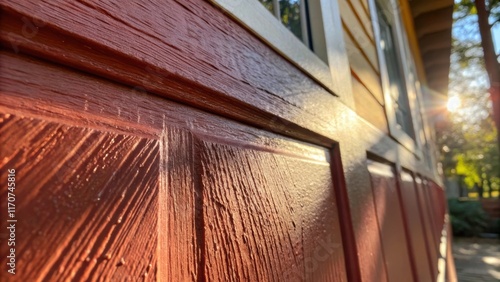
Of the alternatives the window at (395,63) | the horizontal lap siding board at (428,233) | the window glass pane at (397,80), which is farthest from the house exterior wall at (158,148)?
the window glass pane at (397,80)

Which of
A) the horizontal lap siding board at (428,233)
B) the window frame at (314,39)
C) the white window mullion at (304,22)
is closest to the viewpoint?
the window frame at (314,39)

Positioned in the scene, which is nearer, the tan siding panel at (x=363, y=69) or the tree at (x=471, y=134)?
the tan siding panel at (x=363, y=69)

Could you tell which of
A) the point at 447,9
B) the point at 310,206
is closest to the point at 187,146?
the point at 310,206

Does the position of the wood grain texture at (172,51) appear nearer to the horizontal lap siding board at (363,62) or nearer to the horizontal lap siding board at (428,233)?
the horizontal lap siding board at (363,62)

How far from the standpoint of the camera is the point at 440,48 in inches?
224

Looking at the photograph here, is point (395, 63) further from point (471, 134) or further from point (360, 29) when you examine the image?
point (471, 134)

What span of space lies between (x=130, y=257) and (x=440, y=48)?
6488 millimetres

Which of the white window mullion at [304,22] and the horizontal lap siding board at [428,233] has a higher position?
the white window mullion at [304,22]

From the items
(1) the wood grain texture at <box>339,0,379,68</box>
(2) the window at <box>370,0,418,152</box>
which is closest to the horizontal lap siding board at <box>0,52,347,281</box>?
(1) the wood grain texture at <box>339,0,379,68</box>

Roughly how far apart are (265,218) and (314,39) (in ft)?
2.41

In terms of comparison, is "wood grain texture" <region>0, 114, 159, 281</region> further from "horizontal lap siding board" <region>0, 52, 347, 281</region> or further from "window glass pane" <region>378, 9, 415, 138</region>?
"window glass pane" <region>378, 9, 415, 138</region>

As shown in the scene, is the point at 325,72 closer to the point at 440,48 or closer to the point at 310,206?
the point at 310,206

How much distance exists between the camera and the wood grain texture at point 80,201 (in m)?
0.29

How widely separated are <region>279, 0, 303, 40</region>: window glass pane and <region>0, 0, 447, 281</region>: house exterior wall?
37 centimetres
